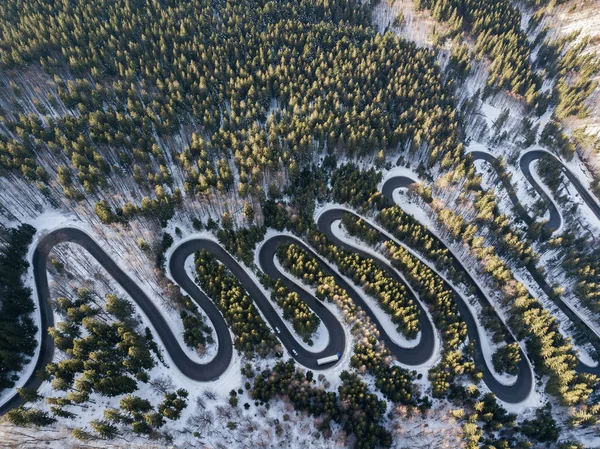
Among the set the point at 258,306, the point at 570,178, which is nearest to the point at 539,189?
the point at 570,178

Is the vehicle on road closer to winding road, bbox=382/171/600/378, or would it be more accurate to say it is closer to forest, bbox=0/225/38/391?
winding road, bbox=382/171/600/378

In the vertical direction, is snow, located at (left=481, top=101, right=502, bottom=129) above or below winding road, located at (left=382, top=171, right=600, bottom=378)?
above

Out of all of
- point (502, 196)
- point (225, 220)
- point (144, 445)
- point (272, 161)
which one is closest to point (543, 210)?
point (502, 196)

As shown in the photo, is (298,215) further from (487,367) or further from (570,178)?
(570,178)

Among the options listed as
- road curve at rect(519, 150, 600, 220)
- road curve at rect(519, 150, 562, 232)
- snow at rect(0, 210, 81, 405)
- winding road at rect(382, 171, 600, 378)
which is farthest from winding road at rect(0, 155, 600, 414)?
road curve at rect(519, 150, 600, 220)

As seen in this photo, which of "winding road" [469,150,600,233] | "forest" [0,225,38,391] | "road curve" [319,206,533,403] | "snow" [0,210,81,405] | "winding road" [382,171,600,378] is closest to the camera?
"forest" [0,225,38,391]

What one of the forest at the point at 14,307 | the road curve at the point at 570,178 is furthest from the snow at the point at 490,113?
the forest at the point at 14,307

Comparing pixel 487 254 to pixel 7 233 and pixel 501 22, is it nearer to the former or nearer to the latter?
pixel 501 22

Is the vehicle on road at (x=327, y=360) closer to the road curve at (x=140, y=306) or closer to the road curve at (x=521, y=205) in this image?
the road curve at (x=140, y=306)

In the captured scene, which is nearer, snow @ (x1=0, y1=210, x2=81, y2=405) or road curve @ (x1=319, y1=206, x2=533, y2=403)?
snow @ (x1=0, y1=210, x2=81, y2=405)
